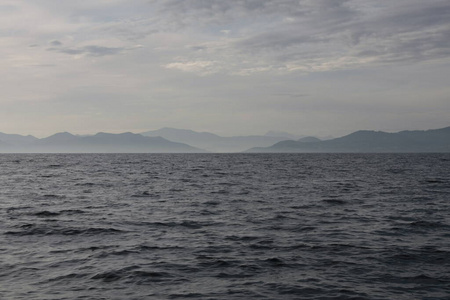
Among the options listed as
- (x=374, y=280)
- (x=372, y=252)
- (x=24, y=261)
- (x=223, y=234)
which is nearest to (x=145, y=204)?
(x=223, y=234)

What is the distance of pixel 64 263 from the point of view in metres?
15.6

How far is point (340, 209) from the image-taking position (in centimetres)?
2892

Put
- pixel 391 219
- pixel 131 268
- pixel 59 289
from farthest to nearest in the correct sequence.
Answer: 1. pixel 391 219
2. pixel 131 268
3. pixel 59 289

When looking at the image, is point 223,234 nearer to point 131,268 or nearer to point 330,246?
point 330,246

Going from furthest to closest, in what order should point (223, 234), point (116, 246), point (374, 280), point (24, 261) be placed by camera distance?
point (223, 234) < point (116, 246) < point (24, 261) < point (374, 280)

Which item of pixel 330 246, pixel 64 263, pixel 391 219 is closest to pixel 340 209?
pixel 391 219

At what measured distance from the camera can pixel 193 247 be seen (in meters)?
18.0

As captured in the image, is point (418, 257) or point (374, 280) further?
point (418, 257)

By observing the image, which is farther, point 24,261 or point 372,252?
point 372,252

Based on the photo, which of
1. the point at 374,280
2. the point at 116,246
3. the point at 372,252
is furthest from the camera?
the point at 116,246

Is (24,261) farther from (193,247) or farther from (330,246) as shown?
(330,246)

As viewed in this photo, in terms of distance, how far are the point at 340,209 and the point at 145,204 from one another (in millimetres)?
14069

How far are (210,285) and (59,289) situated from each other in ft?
15.0

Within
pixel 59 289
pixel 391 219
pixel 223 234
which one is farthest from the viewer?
pixel 391 219
